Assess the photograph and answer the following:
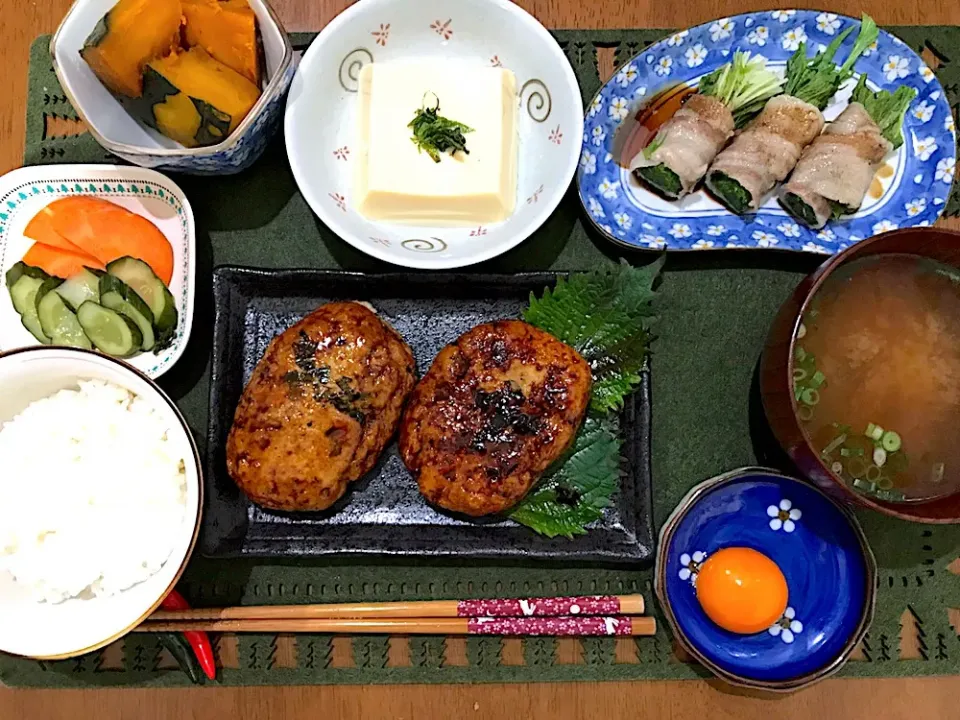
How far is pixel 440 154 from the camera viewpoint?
212 cm

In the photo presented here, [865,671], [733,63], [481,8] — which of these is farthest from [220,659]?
[733,63]

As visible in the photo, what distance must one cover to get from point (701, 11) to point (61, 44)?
1910 mm

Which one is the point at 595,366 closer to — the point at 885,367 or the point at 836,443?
the point at 836,443

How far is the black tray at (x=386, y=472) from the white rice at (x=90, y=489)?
138 millimetres

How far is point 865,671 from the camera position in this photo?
2.14 meters

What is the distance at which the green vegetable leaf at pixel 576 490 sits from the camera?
204 cm

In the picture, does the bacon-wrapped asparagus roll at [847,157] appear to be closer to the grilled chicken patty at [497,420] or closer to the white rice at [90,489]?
the grilled chicken patty at [497,420]

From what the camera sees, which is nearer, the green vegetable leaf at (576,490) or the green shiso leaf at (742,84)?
the green vegetable leaf at (576,490)

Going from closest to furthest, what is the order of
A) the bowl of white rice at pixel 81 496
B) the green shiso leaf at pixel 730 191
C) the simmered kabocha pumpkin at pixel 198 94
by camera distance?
the bowl of white rice at pixel 81 496
the simmered kabocha pumpkin at pixel 198 94
the green shiso leaf at pixel 730 191

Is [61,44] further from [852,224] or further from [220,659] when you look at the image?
[852,224]

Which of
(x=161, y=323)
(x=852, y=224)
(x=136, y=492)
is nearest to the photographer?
(x=136, y=492)

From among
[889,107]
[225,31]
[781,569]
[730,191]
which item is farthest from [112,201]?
[889,107]

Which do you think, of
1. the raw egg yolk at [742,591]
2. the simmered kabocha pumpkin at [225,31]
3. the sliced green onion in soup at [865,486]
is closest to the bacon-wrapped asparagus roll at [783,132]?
the sliced green onion in soup at [865,486]

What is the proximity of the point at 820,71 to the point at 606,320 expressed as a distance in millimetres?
1034
